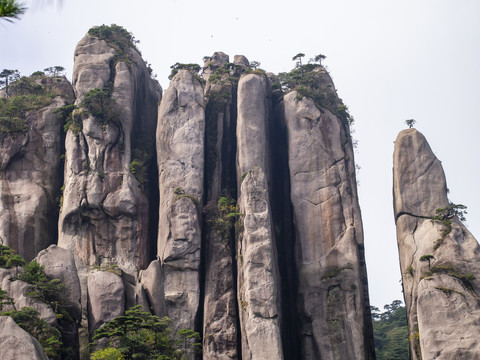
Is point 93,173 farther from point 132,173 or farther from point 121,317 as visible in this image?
point 121,317

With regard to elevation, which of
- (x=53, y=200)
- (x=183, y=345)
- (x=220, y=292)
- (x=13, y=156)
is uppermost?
(x=13, y=156)

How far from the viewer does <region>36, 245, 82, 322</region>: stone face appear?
1139 inches

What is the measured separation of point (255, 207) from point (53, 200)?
12.0 m

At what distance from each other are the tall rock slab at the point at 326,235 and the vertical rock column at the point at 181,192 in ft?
18.9

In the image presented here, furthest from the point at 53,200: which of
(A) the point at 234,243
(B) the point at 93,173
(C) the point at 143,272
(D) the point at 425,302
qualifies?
(D) the point at 425,302

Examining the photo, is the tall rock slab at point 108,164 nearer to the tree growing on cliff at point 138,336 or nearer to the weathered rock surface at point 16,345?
the tree growing on cliff at point 138,336

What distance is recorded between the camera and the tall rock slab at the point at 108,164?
3531 centimetres

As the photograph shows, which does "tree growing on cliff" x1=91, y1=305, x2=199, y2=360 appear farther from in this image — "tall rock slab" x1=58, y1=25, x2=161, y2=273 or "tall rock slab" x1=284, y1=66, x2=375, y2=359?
"tall rock slab" x1=284, y1=66, x2=375, y2=359

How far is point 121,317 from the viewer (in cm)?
2725

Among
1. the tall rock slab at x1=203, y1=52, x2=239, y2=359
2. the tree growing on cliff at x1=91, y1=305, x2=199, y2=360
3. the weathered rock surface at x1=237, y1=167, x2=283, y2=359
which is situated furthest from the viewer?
the tall rock slab at x1=203, y1=52, x2=239, y2=359

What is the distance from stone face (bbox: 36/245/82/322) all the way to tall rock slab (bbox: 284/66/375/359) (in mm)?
12264

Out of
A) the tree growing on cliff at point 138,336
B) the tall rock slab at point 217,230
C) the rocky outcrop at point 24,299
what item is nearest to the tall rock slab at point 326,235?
the tall rock slab at point 217,230

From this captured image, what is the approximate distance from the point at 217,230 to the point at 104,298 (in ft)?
26.8

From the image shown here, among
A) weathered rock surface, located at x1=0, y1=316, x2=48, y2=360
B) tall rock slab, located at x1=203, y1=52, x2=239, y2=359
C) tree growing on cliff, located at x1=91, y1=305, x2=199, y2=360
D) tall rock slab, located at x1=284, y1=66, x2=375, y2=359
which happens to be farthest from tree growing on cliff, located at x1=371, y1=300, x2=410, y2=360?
weathered rock surface, located at x1=0, y1=316, x2=48, y2=360
